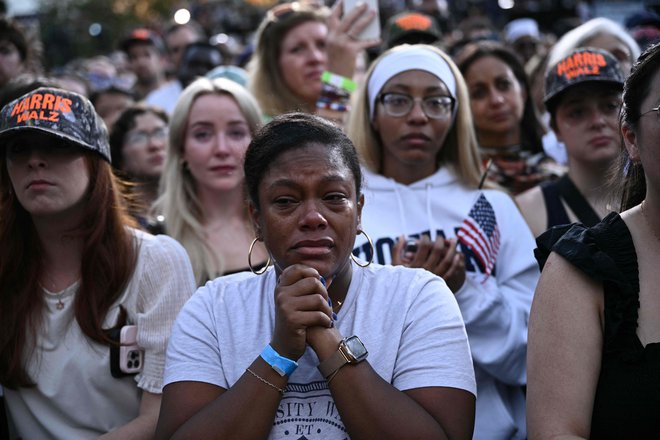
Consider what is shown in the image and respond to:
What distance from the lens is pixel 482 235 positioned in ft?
12.2

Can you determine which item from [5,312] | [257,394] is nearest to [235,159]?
[5,312]

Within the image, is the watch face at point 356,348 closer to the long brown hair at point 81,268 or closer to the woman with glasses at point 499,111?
the long brown hair at point 81,268

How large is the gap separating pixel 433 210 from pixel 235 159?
1171 millimetres

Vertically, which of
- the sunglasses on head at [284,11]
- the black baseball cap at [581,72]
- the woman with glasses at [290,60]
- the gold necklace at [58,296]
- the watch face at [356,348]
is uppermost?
the sunglasses on head at [284,11]

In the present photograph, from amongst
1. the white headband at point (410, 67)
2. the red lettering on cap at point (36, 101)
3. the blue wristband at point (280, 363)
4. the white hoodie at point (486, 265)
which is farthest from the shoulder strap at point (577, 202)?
the red lettering on cap at point (36, 101)

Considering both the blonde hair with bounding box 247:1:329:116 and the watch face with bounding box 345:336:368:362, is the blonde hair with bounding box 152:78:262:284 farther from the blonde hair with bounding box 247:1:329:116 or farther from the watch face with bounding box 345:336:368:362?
the watch face with bounding box 345:336:368:362

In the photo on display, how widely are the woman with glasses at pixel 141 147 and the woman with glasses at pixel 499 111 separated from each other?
2.12 metres

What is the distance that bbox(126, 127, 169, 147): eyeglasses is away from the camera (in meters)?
5.61

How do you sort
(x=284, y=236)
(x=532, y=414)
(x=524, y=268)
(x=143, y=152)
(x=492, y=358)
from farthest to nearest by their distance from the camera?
(x=143, y=152)
(x=524, y=268)
(x=492, y=358)
(x=284, y=236)
(x=532, y=414)

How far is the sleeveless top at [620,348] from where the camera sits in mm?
2236

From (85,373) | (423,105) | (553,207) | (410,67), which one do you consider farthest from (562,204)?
(85,373)

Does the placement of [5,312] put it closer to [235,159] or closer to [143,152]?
[235,159]

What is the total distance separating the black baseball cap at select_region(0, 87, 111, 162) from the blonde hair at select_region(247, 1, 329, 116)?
250 cm

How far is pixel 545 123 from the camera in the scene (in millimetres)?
6438
